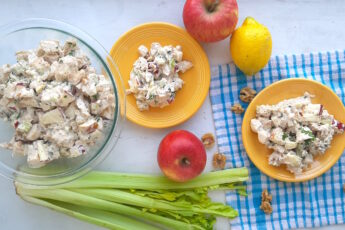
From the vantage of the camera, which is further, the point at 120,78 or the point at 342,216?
the point at 342,216

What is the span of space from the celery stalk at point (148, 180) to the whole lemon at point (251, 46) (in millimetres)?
426

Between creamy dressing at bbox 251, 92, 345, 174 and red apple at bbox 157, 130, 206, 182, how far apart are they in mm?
252

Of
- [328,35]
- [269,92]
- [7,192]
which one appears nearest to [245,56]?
[269,92]

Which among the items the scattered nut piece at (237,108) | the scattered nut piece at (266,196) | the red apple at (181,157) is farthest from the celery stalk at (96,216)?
the scattered nut piece at (237,108)

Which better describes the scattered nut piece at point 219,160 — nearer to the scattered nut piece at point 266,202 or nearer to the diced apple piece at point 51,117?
the scattered nut piece at point 266,202

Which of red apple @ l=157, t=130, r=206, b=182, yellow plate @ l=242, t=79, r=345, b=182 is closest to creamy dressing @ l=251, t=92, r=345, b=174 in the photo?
yellow plate @ l=242, t=79, r=345, b=182

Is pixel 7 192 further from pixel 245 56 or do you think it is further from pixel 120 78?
pixel 245 56

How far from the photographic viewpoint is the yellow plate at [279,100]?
5.11 ft

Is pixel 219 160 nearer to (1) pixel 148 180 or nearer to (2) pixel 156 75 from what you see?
(1) pixel 148 180

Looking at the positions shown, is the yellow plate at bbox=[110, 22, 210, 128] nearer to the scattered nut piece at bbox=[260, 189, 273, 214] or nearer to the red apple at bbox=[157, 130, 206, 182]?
the red apple at bbox=[157, 130, 206, 182]

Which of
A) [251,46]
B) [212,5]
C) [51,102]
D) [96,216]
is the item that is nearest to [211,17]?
[212,5]

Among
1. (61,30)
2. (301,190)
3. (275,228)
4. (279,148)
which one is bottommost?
(275,228)

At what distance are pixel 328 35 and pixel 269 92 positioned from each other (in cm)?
38

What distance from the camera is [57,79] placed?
1.25 m
